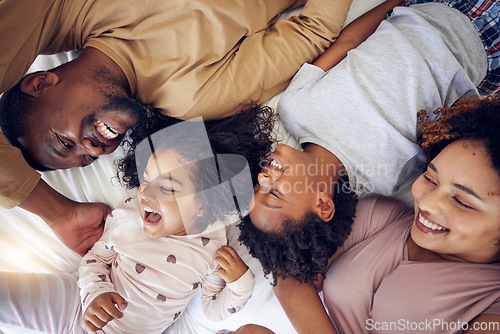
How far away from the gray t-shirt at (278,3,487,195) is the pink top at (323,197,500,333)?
0.42ft

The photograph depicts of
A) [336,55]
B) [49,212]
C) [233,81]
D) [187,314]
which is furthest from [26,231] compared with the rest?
[336,55]

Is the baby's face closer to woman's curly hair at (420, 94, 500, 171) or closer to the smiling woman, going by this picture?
the smiling woman

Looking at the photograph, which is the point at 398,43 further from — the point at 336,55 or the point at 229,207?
the point at 229,207

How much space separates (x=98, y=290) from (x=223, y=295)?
360 millimetres

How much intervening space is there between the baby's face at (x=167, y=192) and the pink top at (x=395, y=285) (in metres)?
0.49

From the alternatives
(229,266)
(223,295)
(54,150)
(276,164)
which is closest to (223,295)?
(223,295)

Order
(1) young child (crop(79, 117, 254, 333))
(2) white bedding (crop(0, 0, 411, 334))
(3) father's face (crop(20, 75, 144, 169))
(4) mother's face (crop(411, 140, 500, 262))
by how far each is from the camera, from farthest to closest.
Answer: (2) white bedding (crop(0, 0, 411, 334)) < (1) young child (crop(79, 117, 254, 333)) < (3) father's face (crop(20, 75, 144, 169)) < (4) mother's face (crop(411, 140, 500, 262))

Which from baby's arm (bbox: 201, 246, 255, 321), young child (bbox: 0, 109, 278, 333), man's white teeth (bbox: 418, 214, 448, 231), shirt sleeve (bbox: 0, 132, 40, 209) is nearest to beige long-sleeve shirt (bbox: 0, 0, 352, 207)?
shirt sleeve (bbox: 0, 132, 40, 209)

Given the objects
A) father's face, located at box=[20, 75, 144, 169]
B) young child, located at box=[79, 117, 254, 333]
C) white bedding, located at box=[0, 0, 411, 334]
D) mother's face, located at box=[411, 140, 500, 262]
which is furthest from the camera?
white bedding, located at box=[0, 0, 411, 334]

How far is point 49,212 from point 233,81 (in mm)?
684

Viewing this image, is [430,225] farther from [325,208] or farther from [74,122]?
[74,122]

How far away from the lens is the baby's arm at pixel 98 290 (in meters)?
0.86

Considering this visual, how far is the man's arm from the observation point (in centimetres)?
97

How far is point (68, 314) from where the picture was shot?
0.97 meters
